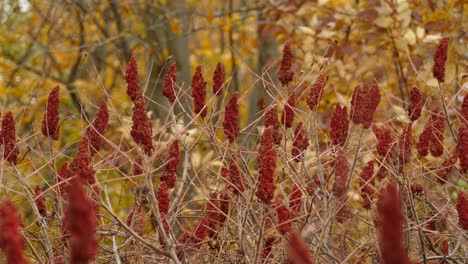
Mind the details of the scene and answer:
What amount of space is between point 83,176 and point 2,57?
7039 mm

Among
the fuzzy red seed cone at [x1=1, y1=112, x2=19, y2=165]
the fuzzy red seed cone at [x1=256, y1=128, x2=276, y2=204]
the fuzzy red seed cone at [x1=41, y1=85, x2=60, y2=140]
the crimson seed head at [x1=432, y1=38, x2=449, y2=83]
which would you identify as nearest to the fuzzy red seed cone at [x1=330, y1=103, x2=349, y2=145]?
the crimson seed head at [x1=432, y1=38, x2=449, y2=83]

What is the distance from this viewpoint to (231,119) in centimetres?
253

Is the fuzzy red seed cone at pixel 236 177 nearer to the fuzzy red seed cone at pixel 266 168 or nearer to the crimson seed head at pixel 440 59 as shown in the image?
the fuzzy red seed cone at pixel 266 168

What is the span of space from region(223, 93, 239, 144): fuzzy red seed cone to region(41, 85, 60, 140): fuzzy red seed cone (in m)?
0.54

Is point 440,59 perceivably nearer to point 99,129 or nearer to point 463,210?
point 463,210

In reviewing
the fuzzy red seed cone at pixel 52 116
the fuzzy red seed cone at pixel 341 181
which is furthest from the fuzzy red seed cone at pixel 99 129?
the fuzzy red seed cone at pixel 341 181

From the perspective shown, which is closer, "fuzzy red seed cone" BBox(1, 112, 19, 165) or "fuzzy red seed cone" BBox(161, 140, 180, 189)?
"fuzzy red seed cone" BBox(1, 112, 19, 165)

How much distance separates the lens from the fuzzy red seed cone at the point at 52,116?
249cm

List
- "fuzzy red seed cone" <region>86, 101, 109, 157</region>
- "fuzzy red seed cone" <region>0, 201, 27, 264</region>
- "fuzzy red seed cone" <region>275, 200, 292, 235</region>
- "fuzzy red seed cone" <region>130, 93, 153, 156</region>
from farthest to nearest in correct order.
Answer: "fuzzy red seed cone" <region>86, 101, 109, 157</region>, "fuzzy red seed cone" <region>130, 93, 153, 156</region>, "fuzzy red seed cone" <region>275, 200, 292, 235</region>, "fuzzy red seed cone" <region>0, 201, 27, 264</region>

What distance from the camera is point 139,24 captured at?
1002cm

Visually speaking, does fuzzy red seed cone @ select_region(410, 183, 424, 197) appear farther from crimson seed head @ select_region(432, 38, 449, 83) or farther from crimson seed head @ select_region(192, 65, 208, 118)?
crimson seed head @ select_region(192, 65, 208, 118)

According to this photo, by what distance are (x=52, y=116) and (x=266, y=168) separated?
0.94 meters

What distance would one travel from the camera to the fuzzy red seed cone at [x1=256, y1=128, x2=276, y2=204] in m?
1.89

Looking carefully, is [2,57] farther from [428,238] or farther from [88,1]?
[428,238]
